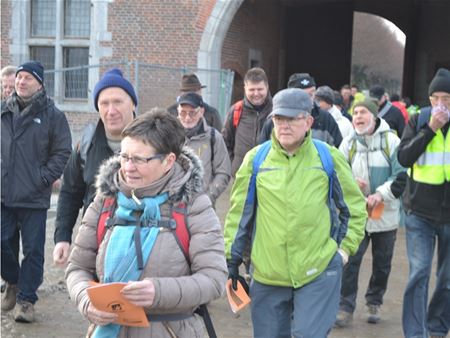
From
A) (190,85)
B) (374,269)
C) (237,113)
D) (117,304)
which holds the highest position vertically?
(190,85)

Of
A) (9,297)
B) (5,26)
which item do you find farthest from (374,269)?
(5,26)

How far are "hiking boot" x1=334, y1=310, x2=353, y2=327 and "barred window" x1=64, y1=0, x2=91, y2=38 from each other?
12.3 metres

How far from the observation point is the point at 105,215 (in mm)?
2902

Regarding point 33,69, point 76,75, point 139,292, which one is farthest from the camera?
point 76,75

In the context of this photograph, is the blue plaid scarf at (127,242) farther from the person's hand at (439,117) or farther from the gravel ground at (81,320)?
the gravel ground at (81,320)

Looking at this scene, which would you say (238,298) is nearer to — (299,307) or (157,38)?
(299,307)

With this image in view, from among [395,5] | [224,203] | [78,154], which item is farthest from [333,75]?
[78,154]

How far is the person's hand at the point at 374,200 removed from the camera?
541cm

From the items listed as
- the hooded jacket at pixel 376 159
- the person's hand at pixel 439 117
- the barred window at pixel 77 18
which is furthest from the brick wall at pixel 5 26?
the person's hand at pixel 439 117

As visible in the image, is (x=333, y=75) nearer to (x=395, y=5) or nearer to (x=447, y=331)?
(x=395, y=5)

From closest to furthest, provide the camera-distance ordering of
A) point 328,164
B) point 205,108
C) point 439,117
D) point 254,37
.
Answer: point 328,164
point 439,117
point 205,108
point 254,37

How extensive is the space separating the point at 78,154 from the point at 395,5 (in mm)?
26988

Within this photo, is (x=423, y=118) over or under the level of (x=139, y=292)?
over

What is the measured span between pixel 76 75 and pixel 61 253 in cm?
1337
